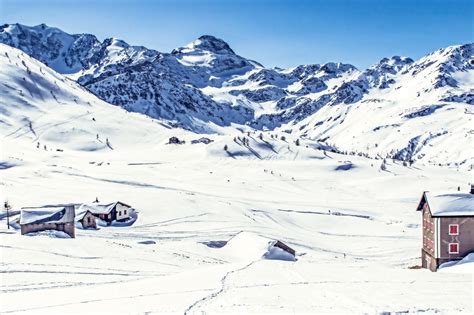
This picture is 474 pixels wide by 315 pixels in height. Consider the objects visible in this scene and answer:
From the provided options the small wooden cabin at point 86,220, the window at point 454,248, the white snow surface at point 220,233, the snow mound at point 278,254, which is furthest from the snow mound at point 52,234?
the window at point 454,248

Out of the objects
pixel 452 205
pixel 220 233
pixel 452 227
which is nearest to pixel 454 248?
pixel 452 227

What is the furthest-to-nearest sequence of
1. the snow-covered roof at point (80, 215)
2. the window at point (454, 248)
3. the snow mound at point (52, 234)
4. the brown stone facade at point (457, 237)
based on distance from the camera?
the snow-covered roof at point (80, 215)
the snow mound at point (52, 234)
the window at point (454, 248)
the brown stone facade at point (457, 237)

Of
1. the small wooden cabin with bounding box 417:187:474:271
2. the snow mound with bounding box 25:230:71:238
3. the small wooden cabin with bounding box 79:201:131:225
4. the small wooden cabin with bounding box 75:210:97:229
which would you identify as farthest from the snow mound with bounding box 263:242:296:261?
the small wooden cabin with bounding box 79:201:131:225

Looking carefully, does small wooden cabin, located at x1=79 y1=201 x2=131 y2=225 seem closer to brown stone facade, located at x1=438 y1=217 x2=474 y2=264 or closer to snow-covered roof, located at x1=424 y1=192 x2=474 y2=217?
snow-covered roof, located at x1=424 y1=192 x2=474 y2=217

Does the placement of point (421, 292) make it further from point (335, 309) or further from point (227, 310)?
point (227, 310)

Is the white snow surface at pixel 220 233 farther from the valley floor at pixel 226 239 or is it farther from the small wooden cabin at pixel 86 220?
the small wooden cabin at pixel 86 220

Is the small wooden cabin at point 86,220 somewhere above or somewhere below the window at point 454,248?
below

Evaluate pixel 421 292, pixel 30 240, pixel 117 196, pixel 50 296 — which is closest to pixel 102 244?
pixel 30 240
